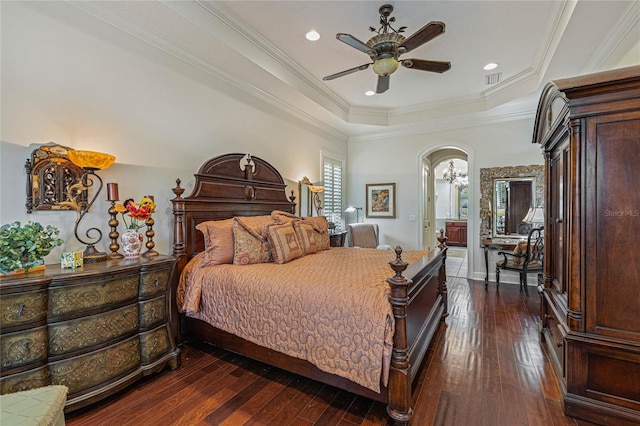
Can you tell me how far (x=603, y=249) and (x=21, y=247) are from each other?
367cm

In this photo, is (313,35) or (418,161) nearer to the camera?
(313,35)

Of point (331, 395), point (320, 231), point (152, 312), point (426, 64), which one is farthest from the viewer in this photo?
point (320, 231)

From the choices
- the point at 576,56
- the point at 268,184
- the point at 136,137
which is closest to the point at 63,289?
the point at 136,137

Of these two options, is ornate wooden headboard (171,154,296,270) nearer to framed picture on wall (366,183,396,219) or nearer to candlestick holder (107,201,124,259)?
candlestick holder (107,201,124,259)

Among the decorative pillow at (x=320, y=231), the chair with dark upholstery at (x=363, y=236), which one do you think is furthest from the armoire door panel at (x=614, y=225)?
the chair with dark upholstery at (x=363, y=236)

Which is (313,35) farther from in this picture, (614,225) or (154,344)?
(154,344)

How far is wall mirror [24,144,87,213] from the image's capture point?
209cm

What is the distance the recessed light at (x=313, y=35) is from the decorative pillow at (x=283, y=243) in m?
2.12

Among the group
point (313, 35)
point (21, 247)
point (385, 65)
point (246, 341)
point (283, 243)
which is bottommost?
point (246, 341)

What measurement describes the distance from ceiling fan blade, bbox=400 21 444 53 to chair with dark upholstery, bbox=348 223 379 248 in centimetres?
365

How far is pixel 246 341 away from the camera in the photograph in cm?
249

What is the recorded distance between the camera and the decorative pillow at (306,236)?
328 centimetres

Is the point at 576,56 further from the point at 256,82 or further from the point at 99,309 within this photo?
the point at 99,309

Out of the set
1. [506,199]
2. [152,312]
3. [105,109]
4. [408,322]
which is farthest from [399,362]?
[506,199]
